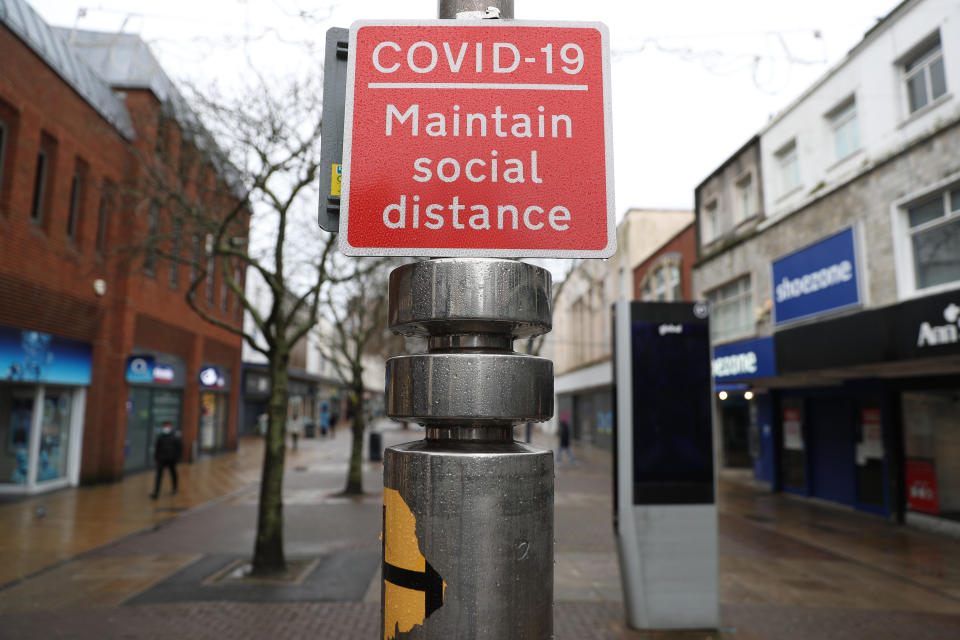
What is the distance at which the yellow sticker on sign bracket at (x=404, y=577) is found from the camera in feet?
4.17

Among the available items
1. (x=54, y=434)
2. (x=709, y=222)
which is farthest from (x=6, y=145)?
(x=709, y=222)

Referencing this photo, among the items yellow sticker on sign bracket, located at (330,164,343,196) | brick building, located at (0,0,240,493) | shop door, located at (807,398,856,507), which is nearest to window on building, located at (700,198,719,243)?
shop door, located at (807,398,856,507)

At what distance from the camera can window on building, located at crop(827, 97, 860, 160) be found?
13.0m

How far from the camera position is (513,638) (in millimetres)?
1267

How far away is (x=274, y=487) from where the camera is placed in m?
8.15

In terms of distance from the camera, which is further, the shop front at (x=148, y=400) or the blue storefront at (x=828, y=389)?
the shop front at (x=148, y=400)

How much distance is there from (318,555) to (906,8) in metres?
14.1

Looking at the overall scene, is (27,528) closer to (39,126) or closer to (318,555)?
(318,555)

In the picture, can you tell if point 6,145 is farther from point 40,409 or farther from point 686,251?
point 686,251

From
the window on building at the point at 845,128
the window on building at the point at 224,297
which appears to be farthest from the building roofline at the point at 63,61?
the window on building at the point at 845,128

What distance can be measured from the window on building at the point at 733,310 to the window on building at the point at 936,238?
571 centimetres

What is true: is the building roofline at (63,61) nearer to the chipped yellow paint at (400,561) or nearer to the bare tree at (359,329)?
the bare tree at (359,329)

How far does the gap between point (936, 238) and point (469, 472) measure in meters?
12.4

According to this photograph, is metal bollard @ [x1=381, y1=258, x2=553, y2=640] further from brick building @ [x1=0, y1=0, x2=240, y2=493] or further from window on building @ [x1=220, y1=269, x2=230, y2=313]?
window on building @ [x1=220, y1=269, x2=230, y2=313]
